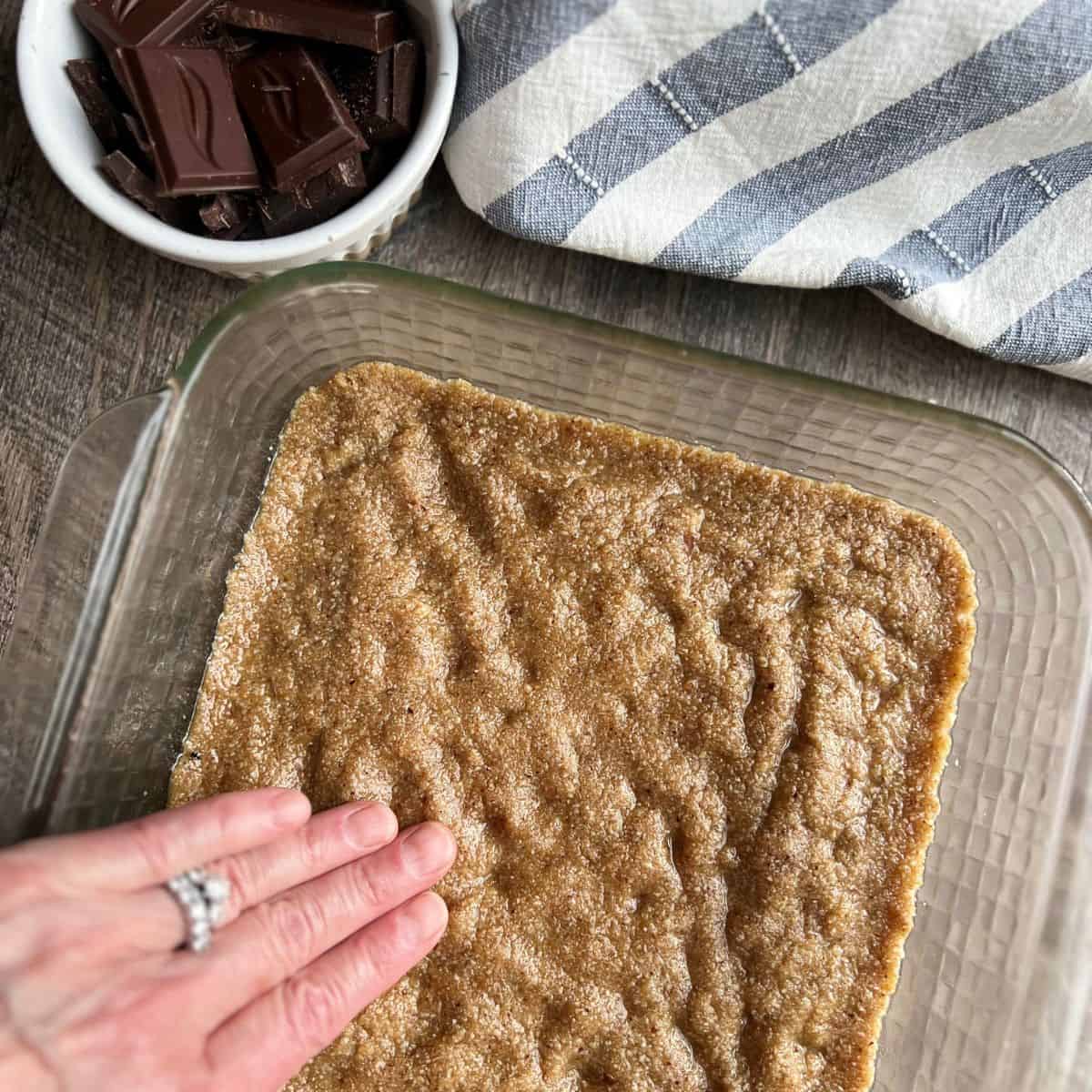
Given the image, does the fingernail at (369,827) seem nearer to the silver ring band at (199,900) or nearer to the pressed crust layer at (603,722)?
the pressed crust layer at (603,722)

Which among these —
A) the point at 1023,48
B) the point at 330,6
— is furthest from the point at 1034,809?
the point at 330,6

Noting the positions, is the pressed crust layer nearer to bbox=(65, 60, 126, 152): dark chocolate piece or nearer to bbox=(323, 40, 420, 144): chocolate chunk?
bbox=(323, 40, 420, 144): chocolate chunk

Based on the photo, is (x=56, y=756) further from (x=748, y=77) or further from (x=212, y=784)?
(x=748, y=77)

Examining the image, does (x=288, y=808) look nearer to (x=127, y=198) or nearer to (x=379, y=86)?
(x=127, y=198)

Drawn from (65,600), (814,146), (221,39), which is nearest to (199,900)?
(65,600)

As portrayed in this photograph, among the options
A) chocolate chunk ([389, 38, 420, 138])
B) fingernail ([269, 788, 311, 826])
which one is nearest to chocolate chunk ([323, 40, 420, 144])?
chocolate chunk ([389, 38, 420, 138])

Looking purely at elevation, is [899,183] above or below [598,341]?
above
